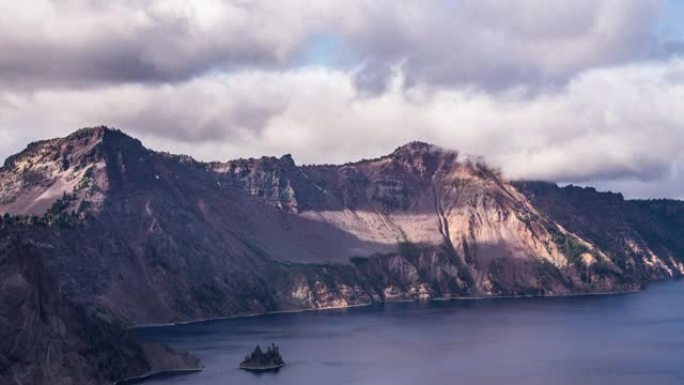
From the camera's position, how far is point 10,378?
7805 inches
